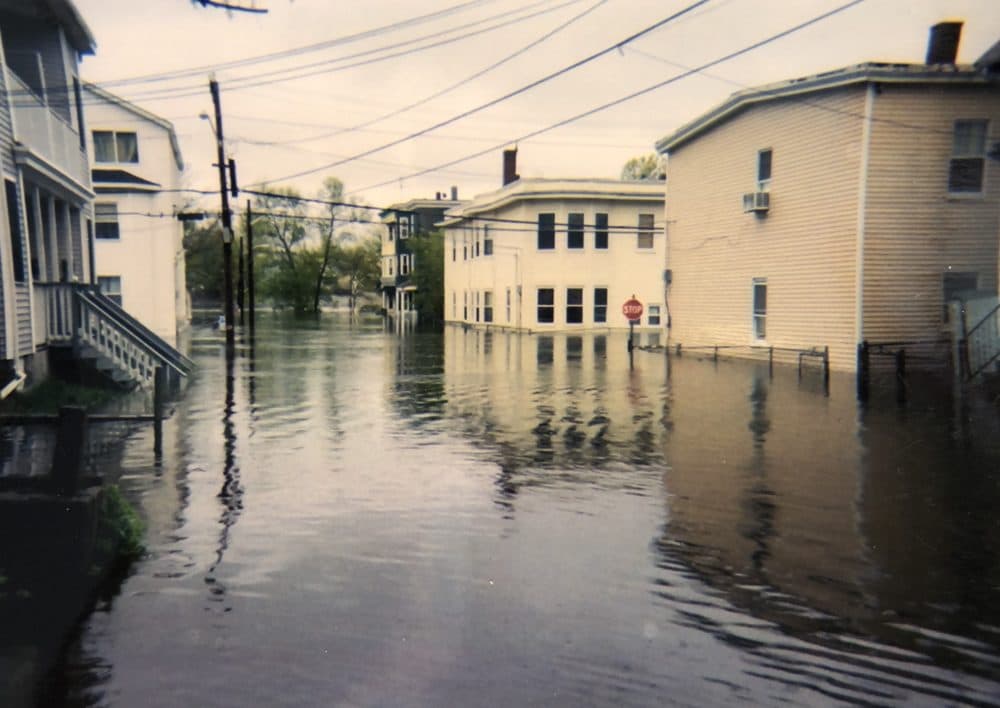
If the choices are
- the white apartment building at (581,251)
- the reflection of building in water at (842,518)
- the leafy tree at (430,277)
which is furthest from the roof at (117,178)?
the reflection of building in water at (842,518)

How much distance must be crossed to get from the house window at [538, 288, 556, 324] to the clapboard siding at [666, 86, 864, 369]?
14.2m

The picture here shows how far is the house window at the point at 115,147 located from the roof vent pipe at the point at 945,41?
3267 cm

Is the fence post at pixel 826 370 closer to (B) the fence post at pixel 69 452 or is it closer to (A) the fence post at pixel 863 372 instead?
(A) the fence post at pixel 863 372

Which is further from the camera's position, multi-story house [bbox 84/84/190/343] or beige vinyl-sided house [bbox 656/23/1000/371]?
multi-story house [bbox 84/84/190/343]

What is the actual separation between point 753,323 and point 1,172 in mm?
21047

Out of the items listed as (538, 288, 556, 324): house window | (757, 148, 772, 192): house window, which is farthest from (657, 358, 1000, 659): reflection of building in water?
(538, 288, 556, 324): house window

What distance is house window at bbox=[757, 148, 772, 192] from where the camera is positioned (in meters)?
27.7

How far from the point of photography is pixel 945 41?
2520 centimetres

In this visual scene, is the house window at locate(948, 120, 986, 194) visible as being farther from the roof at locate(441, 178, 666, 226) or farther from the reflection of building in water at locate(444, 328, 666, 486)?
the roof at locate(441, 178, 666, 226)

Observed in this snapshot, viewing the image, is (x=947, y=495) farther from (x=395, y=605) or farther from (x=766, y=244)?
(x=766, y=244)

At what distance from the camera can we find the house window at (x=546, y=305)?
158ft

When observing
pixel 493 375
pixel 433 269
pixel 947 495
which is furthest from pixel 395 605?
pixel 433 269

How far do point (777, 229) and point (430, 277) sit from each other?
146 feet

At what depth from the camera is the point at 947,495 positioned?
10.0 m
